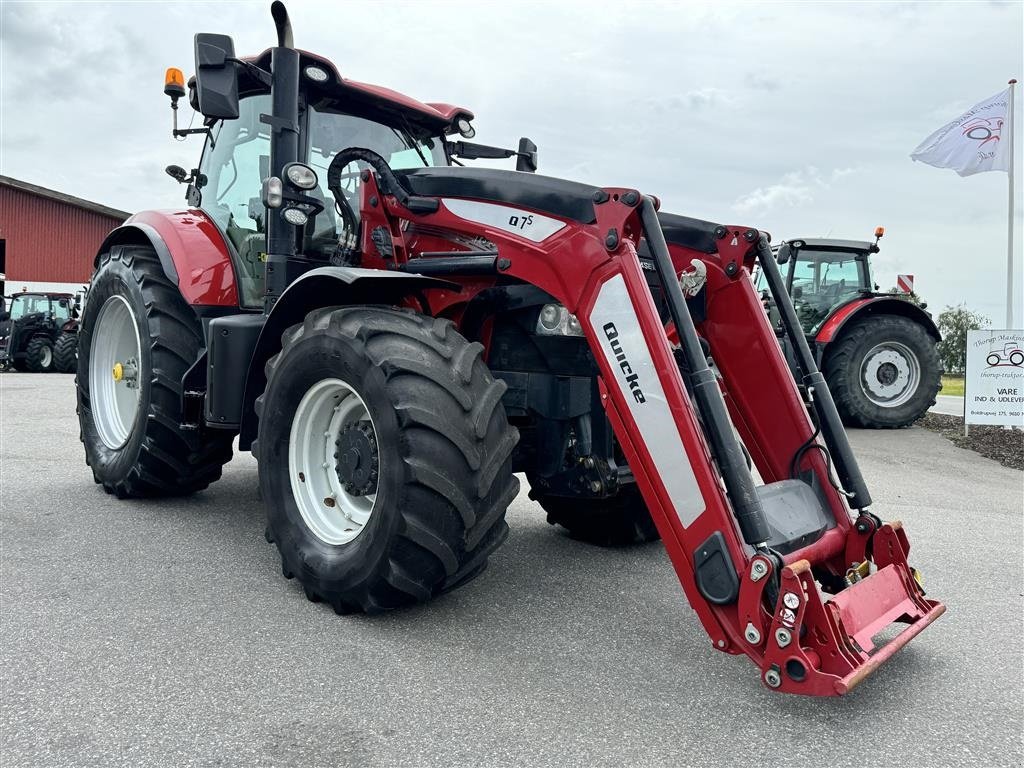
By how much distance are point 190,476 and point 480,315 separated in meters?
2.33

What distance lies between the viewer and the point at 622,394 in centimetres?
273

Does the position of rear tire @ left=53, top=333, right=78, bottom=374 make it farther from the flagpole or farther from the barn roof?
the flagpole

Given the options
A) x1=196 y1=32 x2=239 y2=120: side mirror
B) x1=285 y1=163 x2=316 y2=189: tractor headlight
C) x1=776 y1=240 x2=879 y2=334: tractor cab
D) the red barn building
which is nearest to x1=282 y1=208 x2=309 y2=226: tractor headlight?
x1=285 y1=163 x2=316 y2=189: tractor headlight

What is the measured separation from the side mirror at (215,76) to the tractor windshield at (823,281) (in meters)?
9.10

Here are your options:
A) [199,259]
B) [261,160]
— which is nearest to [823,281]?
[261,160]

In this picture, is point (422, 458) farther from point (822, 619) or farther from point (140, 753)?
point (822, 619)

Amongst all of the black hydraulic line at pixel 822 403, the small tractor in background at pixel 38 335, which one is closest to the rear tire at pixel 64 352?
the small tractor in background at pixel 38 335

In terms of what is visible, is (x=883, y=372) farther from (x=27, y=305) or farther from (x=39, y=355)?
(x=27, y=305)

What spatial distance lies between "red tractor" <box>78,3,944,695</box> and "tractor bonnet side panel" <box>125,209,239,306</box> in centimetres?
2

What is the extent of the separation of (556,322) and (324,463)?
3.85ft

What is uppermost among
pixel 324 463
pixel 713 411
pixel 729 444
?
pixel 713 411

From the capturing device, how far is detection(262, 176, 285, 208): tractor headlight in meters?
3.77

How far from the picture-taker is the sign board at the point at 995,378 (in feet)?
31.8

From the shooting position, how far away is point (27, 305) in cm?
1858
